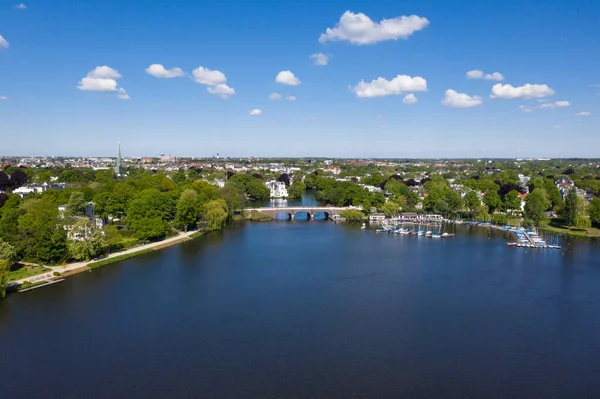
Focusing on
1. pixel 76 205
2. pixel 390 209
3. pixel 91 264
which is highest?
pixel 76 205

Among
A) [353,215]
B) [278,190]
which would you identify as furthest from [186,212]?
[278,190]

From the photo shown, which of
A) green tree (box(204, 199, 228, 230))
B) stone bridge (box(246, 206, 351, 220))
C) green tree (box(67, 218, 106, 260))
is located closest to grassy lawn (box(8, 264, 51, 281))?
green tree (box(67, 218, 106, 260))

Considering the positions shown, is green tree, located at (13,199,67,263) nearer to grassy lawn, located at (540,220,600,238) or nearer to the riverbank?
the riverbank

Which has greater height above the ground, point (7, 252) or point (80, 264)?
point (7, 252)

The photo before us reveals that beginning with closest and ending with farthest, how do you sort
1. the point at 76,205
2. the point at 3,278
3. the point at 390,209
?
1. the point at 3,278
2. the point at 76,205
3. the point at 390,209

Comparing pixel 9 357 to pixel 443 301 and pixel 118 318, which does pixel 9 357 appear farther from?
pixel 443 301

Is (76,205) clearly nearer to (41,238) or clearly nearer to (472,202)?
(41,238)

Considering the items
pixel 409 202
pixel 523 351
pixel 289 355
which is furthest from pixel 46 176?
pixel 523 351
